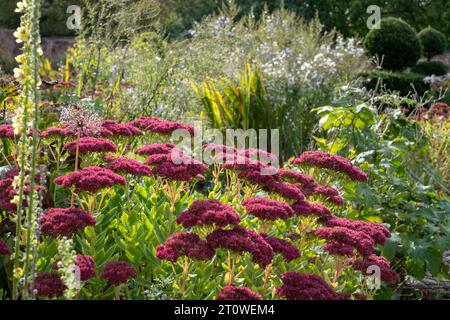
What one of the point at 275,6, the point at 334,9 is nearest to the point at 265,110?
the point at 275,6

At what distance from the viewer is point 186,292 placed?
2924 mm

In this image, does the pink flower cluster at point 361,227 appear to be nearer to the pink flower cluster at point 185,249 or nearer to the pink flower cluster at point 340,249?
the pink flower cluster at point 340,249

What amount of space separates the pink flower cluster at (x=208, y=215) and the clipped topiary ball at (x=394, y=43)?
14.1m

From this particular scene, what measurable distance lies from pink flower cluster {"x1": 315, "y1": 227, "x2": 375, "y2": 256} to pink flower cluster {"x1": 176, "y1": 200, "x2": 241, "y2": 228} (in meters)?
0.48

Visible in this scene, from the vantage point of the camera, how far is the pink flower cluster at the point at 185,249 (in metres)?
2.64

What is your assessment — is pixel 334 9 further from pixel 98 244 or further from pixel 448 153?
pixel 98 244

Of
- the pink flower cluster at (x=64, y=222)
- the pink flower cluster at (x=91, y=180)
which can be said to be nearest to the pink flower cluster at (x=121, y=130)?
the pink flower cluster at (x=91, y=180)

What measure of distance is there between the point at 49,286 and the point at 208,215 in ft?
2.24

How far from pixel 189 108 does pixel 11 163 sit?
4185mm

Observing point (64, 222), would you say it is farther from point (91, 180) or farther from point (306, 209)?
point (306, 209)

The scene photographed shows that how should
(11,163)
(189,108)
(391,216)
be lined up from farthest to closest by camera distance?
(189,108) < (391,216) < (11,163)

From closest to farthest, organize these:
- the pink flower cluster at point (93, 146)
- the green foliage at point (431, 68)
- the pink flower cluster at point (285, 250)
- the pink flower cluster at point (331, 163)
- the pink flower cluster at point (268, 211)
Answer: the pink flower cluster at point (285, 250)
the pink flower cluster at point (268, 211)
the pink flower cluster at point (93, 146)
the pink flower cluster at point (331, 163)
the green foliage at point (431, 68)

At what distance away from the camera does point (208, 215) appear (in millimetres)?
2775
